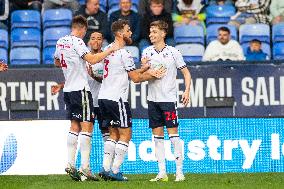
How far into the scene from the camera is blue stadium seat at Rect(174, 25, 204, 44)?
21.5 metres

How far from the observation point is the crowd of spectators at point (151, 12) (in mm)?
20766

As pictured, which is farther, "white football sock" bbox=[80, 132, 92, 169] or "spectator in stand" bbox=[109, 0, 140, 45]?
"spectator in stand" bbox=[109, 0, 140, 45]

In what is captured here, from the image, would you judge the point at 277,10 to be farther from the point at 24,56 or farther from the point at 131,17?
the point at 24,56

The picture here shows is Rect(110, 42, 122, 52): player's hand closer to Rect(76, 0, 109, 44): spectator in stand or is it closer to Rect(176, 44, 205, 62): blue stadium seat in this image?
Rect(76, 0, 109, 44): spectator in stand

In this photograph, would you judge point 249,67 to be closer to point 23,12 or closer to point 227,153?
point 227,153

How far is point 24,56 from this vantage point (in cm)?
2106

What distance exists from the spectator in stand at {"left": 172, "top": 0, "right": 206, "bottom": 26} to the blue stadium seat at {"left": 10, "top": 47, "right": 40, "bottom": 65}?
9.46 ft

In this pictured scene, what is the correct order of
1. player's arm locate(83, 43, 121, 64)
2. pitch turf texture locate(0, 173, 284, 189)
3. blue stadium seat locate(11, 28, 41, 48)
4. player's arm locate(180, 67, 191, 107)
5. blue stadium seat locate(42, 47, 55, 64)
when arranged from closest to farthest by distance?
1. pitch turf texture locate(0, 173, 284, 189)
2. player's arm locate(83, 43, 121, 64)
3. player's arm locate(180, 67, 191, 107)
4. blue stadium seat locate(42, 47, 55, 64)
5. blue stadium seat locate(11, 28, 41, 48)

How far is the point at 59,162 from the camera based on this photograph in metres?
16.8

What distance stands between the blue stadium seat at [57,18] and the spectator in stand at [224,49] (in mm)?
3260

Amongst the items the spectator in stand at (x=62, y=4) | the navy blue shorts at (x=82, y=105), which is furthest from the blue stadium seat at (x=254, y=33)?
the navy blue shorts at (x=82, y=105)

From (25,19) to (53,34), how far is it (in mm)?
836

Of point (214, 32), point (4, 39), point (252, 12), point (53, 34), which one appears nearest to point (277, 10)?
point (252, 12)

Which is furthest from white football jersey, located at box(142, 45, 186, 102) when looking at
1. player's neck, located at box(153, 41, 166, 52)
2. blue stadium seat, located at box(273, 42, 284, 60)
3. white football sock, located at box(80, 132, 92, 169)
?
blue stadium seat, located at box(273, 42, 284, 60)
